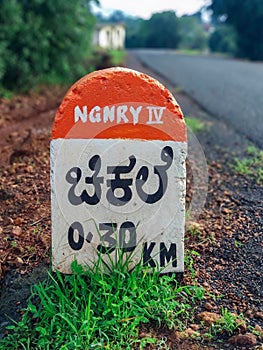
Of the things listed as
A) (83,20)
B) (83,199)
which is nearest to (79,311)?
(83,199)

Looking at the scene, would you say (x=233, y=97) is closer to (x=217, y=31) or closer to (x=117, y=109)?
(x=117, y=109)

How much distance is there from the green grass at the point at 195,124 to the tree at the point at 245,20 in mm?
28315

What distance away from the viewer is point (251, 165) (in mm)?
4891

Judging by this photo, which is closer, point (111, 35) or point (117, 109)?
point (117, 109)

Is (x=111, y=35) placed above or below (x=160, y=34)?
below

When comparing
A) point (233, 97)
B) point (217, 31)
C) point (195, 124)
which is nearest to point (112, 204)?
point (195, 124)

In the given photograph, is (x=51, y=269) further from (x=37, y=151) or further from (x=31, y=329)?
(x=37, y=151)

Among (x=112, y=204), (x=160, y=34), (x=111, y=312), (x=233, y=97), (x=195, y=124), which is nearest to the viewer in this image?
(x=111, y=312)

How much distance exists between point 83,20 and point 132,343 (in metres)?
11.7

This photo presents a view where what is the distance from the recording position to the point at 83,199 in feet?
8.52

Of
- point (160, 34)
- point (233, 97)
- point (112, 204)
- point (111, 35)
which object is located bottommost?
point (111, 35)

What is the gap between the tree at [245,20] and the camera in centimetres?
3438

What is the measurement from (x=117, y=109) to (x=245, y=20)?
3544 centimetres

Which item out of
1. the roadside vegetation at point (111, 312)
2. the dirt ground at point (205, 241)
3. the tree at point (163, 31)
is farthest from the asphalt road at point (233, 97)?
the tree at point (163, 31)
